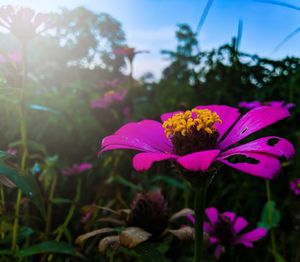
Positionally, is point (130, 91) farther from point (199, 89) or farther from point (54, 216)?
point (54, 216)

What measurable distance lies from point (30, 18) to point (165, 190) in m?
0.80

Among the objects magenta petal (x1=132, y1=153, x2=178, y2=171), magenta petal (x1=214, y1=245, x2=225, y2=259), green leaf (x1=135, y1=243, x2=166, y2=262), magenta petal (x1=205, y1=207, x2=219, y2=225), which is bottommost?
magenta petal (x1=214, y1=245, x2=225, y2=259)

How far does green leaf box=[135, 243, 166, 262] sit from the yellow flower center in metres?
0.14

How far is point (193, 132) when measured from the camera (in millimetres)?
474

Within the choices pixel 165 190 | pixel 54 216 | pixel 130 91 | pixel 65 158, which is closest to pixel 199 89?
pixel 130 91

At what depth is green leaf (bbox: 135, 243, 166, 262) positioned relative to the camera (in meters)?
0.44

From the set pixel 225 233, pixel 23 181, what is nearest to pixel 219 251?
pixel 225 233

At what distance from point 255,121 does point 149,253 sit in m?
0.20

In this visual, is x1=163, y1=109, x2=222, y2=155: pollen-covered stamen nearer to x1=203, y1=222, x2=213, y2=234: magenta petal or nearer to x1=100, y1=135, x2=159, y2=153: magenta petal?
x1=100, y1=135, x2=159, y2=153: magenta petal

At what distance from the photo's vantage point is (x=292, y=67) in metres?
0.85

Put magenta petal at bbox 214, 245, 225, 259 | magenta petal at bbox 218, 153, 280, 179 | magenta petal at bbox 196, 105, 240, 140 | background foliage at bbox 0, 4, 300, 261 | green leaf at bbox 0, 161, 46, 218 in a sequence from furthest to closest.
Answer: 1. background foliage at bbox 0, 4, 300, 261
2. magenta petal at bbox 214, 245, 225, 259
3. magenta petal at bbox 196, 105, 240, 140
4. green leaf at bbox 0, 161, 46, 218
5. magenta petal at bbox 218, 153, 280, 179

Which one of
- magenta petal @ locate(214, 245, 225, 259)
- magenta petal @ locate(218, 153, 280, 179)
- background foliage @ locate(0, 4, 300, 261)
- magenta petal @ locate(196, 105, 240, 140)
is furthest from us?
background foliage @ locate(0, 4, 300, 261)

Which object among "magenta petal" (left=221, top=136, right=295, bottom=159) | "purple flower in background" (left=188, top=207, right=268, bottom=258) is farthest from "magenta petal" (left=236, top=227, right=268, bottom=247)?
"magenta petal" (left=221, top=136, right=295, bottom=159)

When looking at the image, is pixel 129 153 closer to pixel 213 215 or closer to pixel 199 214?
pixel 213 215
